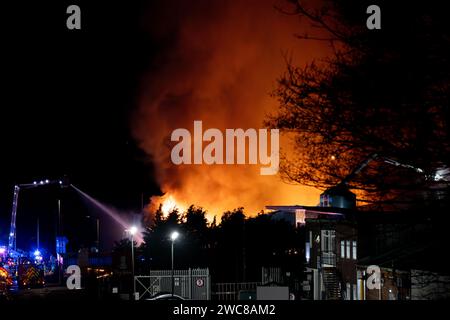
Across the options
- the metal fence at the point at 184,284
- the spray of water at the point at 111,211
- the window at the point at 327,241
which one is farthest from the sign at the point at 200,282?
the spray of water at the point at 111,211

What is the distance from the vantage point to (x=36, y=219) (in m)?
63.0

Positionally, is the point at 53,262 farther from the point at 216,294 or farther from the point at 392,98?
the point at 392,98

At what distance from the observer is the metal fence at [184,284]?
31703mm

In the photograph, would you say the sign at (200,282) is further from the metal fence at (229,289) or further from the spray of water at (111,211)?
the spray of water at (111,211)

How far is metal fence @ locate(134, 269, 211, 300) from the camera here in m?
31.7

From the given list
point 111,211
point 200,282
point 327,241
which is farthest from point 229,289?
point 111,211

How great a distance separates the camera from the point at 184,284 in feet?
107

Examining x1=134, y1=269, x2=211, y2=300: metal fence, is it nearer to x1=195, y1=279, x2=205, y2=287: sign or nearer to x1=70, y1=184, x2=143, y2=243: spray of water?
x1=195, y1=279, x2=205, y2=287: sign

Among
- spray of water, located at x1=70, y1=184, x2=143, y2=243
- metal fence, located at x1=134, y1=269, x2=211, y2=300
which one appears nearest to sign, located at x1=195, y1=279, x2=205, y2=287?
metal fence, located at x1=134, y1=269, x2=211, y2=300

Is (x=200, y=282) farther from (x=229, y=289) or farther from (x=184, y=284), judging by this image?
(x=229, y=289)

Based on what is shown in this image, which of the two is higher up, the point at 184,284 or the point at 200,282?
the point at 200,282

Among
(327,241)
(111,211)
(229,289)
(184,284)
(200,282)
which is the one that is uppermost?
(111,211)

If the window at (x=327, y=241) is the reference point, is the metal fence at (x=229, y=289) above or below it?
below
